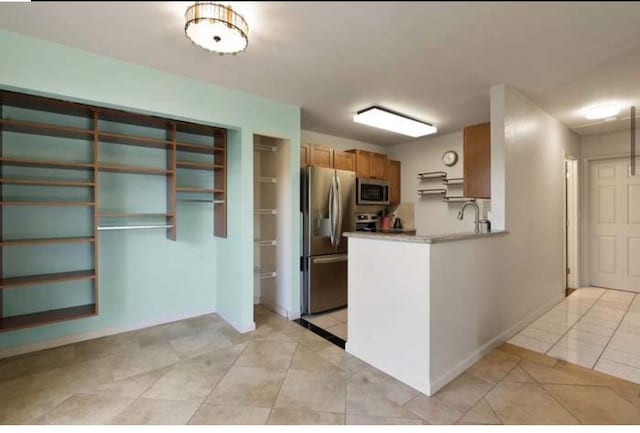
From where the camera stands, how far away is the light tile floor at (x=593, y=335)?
232 centimetres

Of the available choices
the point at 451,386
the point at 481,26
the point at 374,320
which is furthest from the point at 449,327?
the point at 481,26

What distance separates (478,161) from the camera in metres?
2.91

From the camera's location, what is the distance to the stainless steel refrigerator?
133 inches

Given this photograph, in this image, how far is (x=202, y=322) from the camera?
315 centimetres

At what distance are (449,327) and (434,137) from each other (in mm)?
3368

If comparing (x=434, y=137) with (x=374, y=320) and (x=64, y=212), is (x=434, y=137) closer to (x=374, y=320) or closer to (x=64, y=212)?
(x=374, y=320)

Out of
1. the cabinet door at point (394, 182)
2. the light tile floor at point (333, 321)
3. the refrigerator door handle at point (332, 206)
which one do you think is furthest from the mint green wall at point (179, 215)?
the cabinet door at point (394, 182)

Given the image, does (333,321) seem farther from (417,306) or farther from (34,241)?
(34,241)

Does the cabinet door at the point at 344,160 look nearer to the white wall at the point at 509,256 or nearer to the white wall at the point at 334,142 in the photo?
the white wall at the point at 334,142

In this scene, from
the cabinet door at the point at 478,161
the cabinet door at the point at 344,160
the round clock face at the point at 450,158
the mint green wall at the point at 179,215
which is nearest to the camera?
the mint green wall at the point at 179,215

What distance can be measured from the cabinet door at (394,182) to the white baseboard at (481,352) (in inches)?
96.4

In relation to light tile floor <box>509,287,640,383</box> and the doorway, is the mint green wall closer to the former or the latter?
light tile floor <box>509,287,640,383</box>

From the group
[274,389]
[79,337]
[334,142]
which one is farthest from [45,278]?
[334,142]

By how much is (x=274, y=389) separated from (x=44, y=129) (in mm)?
2650
